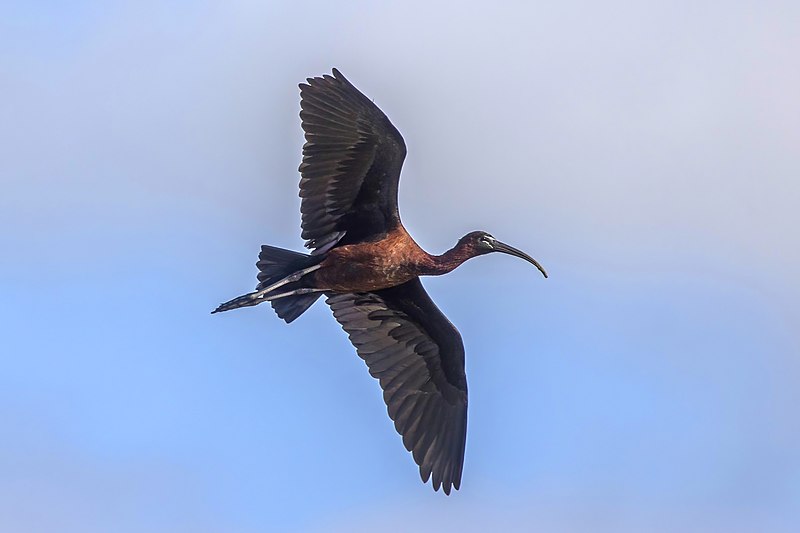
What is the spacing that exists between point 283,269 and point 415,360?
9.25 feet

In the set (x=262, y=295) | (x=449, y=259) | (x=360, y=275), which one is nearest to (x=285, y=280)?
(x=262, y=295)

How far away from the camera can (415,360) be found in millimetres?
24625

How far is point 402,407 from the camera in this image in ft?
79.7

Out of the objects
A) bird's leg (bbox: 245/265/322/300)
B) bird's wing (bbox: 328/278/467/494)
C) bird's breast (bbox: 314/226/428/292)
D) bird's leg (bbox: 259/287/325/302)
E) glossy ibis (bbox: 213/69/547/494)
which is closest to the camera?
glossy ibis (bbox: 213/69/547/494)

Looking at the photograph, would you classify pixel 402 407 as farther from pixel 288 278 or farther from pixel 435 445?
pixel 288 278

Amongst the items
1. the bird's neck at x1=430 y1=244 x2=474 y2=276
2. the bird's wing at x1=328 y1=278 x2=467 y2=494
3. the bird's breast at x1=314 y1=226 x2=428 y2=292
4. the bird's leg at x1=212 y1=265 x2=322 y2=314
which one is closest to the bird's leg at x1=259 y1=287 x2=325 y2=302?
the bird's leg at x1=212 y1=265 x2=322 y2=314

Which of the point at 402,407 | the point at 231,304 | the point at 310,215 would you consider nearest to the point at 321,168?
the point at 310,215

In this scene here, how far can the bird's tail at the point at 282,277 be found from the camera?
23156mm

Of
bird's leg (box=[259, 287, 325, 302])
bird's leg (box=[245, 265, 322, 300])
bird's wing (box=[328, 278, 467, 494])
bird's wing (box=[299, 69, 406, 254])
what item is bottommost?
bird's wing (box=[328, 278, 467, 494])

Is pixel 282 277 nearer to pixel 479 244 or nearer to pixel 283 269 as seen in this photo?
pixel 283 269

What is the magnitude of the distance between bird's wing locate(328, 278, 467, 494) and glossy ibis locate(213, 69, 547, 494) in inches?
0.6

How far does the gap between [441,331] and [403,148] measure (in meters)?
3.53

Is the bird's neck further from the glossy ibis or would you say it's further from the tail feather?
the tail feather

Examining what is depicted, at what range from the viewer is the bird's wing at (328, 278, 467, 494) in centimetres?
2420
